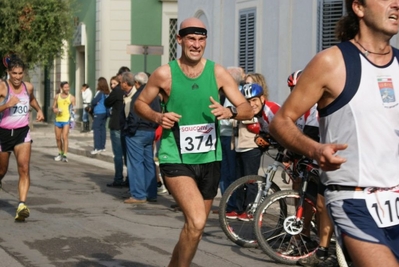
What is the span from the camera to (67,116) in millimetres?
21938

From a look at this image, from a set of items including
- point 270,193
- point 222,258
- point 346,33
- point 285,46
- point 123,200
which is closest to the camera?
point 346,33

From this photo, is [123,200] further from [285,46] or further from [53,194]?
[285,46]

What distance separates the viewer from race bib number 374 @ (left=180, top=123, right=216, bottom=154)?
22.5ft

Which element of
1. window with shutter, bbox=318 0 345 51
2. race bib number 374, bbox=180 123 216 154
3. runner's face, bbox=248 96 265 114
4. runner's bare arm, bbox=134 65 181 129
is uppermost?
window with shutter, bbox=318 0 345 51

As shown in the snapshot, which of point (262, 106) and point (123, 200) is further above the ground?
point (262, 106)

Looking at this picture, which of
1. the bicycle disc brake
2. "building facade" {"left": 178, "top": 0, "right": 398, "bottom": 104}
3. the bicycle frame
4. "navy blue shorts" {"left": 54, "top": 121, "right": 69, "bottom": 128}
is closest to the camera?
the bicycle disc brake

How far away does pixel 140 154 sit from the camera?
13758 mm

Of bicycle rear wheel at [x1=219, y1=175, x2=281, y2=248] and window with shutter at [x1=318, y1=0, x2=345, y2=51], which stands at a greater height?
window with shutter at [x1=318, y1=0, x2=345, y2=51]

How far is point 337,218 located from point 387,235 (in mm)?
239

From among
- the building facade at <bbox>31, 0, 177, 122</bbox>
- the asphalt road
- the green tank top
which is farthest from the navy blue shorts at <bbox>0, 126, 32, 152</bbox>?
the building facade at <bbox>31, 0, 177, 122</bbox>

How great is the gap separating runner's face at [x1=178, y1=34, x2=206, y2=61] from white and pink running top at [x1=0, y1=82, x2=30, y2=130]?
4.74 metres

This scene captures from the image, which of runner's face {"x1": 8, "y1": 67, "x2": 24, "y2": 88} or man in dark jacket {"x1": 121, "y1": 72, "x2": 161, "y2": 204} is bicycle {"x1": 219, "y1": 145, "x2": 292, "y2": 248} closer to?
runner's face {"x1": 8, "y1": 67, "x2": 24, "y2": 88}

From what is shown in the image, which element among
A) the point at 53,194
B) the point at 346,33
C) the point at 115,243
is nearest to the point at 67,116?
the point at 53,194

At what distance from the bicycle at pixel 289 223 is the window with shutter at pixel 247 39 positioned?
1368cm
